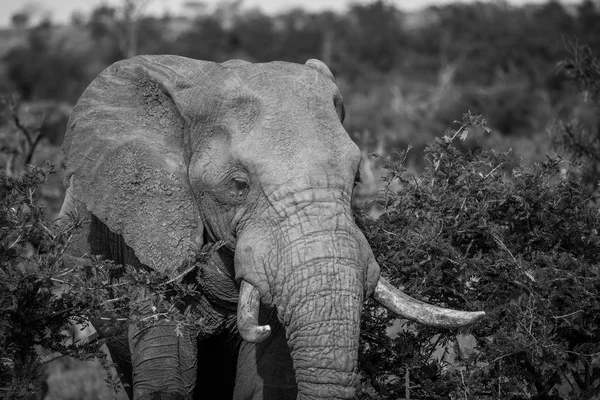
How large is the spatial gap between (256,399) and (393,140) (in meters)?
11.7

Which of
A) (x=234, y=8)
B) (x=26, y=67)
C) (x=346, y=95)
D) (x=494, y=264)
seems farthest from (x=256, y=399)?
(x=234, y=8)

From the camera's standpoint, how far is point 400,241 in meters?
4.91

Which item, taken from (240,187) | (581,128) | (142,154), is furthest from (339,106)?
(581,128)

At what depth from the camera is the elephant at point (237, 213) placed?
3.93m

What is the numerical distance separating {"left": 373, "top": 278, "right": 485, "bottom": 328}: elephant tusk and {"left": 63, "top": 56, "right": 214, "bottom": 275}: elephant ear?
84 cm

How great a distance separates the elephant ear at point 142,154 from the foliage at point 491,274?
3.42 feet

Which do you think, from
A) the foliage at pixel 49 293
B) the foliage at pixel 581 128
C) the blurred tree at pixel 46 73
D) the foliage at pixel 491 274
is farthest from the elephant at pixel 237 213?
the blurred tree at pixel 46 73

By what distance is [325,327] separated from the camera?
3852 mm

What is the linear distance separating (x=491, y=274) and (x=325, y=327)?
1.35 meters

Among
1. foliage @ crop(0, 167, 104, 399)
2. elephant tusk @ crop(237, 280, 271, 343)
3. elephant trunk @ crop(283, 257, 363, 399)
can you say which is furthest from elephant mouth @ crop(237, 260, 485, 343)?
foliage @ crop(0, 167, 104, 399)

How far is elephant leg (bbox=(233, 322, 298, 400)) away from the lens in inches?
187

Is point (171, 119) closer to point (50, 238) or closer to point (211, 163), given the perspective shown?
point (211, 163)

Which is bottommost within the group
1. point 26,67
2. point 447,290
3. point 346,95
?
point 26,67

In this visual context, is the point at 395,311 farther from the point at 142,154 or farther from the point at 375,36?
the point at 375,36
